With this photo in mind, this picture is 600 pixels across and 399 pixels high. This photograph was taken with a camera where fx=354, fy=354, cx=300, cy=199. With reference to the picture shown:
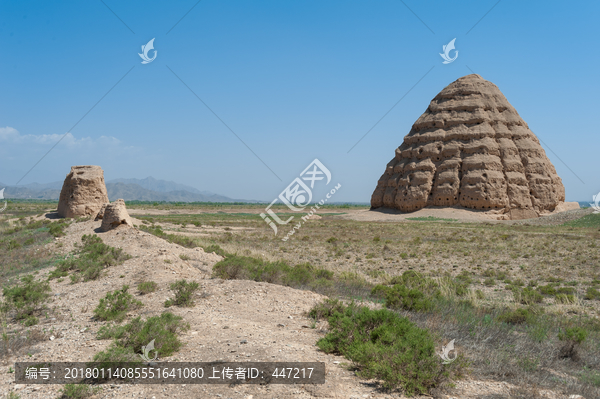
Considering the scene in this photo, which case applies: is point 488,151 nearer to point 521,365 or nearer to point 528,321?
point 528,321

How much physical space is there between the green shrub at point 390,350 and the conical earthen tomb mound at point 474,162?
132 ft

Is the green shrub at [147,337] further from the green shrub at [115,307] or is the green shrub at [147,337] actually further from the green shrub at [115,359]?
the green shrub at [115,307]

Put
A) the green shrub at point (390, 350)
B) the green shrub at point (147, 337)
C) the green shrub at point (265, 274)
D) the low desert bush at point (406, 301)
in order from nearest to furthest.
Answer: the green shrub at point (390, 350) < the green shrub at point (147, 337) < the low desert bush at point (406, 301) < the green shrub at point (265, 274)

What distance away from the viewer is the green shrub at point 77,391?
3834 millimetres

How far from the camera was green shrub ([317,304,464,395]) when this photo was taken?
4078 millimetres

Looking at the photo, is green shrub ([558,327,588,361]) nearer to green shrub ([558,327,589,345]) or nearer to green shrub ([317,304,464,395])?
green shrub ([558,327,589,345])

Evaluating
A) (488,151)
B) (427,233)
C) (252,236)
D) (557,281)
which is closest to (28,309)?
Result: (557,281)

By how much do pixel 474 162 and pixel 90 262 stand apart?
136 feet

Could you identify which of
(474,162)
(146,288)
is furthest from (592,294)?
(474,162)

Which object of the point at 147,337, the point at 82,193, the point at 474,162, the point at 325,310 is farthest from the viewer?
the point at 474,162

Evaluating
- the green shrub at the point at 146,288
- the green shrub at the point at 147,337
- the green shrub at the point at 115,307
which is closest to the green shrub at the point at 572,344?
the green shrub at the point at 147,337

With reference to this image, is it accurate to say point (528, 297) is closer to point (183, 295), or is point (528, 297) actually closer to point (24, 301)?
point (183, 295)

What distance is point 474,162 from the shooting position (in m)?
41.7

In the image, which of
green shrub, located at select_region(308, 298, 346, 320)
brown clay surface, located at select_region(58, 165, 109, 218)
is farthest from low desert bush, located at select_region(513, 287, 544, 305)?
brown clay surface, located at select_region(58, 165, 109, 218)
